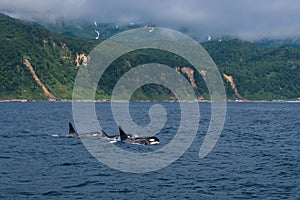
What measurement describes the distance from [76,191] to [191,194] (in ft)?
37.8

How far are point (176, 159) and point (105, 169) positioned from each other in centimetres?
1299

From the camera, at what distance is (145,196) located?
44.6m

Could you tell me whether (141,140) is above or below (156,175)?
above

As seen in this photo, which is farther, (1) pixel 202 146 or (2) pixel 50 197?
(1) pixel 202 146

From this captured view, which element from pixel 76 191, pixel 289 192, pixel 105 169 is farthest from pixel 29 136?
pixel 289 192

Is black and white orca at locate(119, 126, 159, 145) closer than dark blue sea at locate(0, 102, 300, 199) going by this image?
No

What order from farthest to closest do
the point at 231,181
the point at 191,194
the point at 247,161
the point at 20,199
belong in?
the point at 247,161
the point at 231,181
the point at 191,194
the point at 20,199

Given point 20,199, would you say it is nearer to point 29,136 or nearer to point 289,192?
point 289,192

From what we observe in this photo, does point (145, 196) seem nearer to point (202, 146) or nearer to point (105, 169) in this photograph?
point (105, 169)

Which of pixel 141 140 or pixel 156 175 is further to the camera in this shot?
pixel 141 140

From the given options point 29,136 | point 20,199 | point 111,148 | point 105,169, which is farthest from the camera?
point 29,136

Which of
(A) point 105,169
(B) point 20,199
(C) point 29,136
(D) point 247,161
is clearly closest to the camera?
(B) point 20,199

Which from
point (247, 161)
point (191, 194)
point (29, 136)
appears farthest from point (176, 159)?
point (29, 136)

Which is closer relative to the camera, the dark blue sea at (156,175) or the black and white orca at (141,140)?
the dark blue sea at (156,175)
